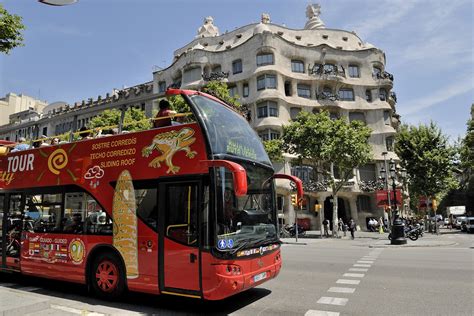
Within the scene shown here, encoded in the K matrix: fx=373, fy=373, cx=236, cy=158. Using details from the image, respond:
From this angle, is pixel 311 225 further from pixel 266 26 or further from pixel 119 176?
pixel 119 176

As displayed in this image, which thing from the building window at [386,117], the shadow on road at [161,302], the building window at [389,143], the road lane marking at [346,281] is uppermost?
the building window at [386,117]

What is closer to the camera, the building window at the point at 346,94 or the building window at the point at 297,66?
the building window at the point at 297,66

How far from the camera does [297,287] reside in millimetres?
A: 8312

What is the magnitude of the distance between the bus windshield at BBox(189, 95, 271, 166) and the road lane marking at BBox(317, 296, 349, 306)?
9.39 feet

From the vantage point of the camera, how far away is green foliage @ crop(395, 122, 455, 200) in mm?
37438

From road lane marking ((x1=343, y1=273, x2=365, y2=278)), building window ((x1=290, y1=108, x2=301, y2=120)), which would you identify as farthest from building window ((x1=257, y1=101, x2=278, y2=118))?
road lane marking ((x1=343, y1=273, x2=365, y2=278))

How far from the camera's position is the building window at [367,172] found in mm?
43188

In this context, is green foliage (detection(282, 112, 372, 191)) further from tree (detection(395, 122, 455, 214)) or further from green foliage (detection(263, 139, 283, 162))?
tree (detection(395, 122, 455, 214))

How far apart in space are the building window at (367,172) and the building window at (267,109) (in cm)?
1229

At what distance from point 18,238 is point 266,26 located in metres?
41.0

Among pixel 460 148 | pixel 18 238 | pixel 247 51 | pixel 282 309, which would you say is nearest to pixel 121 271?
pixel 282 309

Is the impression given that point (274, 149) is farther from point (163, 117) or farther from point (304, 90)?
point (163, 117)

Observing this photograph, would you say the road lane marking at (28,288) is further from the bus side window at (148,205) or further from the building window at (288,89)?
the building window at (288,89)

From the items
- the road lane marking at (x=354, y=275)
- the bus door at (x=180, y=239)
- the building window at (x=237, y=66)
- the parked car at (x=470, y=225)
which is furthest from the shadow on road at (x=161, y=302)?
the parked car at (x=470, y=225)
